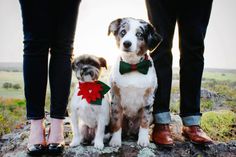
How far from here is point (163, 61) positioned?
11.1ft

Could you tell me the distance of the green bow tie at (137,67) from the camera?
3.24 m

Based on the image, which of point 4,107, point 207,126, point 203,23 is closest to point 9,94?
point 4,107

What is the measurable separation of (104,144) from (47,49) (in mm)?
1013

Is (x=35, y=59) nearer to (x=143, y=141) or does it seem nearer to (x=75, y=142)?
(x=75, y=142)

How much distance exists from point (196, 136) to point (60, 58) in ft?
4.82

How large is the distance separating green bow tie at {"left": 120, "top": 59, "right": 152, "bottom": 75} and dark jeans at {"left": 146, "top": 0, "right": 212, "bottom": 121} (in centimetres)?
19

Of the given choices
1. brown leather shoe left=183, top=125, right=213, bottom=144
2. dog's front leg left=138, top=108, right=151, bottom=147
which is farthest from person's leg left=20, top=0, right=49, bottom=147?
brown leather shoe left=183, top=125, right=213, bottom=144

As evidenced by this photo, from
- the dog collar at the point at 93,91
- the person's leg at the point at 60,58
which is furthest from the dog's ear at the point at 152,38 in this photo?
the person's leg at the point at 60,58

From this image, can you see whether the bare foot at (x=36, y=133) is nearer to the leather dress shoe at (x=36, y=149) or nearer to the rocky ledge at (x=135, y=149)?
the leather dress shoe at (x=36, y=149)

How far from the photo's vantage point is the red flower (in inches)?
124

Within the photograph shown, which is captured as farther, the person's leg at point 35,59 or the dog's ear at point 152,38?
the dog's ear at point 152,38

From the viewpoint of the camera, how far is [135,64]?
10.7ft

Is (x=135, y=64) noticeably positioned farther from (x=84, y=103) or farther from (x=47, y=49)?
(x=47, y=49)

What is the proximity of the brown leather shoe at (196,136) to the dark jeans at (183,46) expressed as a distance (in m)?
0.14
